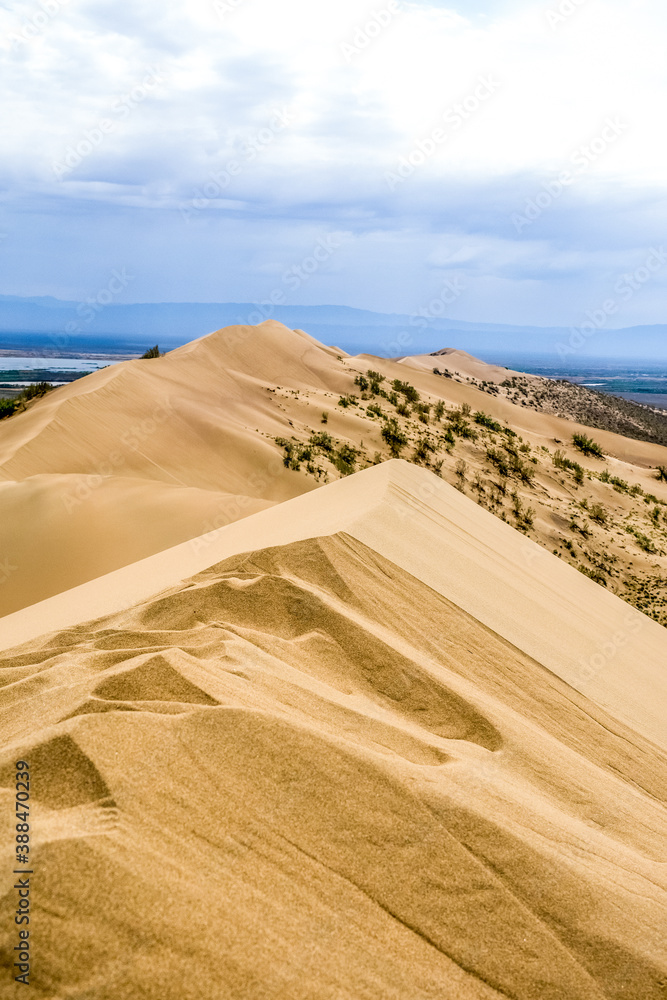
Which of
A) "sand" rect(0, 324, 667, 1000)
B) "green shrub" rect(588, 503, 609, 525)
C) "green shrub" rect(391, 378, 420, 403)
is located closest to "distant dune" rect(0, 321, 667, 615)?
"green shrub" rect(588, 503, 609, 525)

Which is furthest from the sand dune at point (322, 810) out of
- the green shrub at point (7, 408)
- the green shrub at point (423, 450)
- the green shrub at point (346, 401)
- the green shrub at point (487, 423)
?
the green shrub at point (487, 423)

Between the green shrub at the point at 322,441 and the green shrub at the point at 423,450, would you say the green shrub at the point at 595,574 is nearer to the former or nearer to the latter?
the green shrub at the point at 423,450

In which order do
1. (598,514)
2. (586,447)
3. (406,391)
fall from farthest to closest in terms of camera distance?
(586,447) < (406,391) < (598,514)

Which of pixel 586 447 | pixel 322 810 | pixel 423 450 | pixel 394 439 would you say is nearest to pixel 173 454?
pixel 394 439

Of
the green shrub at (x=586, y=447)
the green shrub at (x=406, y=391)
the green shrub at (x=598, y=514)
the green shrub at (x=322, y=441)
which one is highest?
the green shrub at (x=406, y=391)

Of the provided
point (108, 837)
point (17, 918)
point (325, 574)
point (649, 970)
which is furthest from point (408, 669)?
point (17, 918)

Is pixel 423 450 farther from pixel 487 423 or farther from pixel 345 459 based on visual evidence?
pixel 487 423

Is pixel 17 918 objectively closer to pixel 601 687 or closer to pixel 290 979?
pixel 290 979
